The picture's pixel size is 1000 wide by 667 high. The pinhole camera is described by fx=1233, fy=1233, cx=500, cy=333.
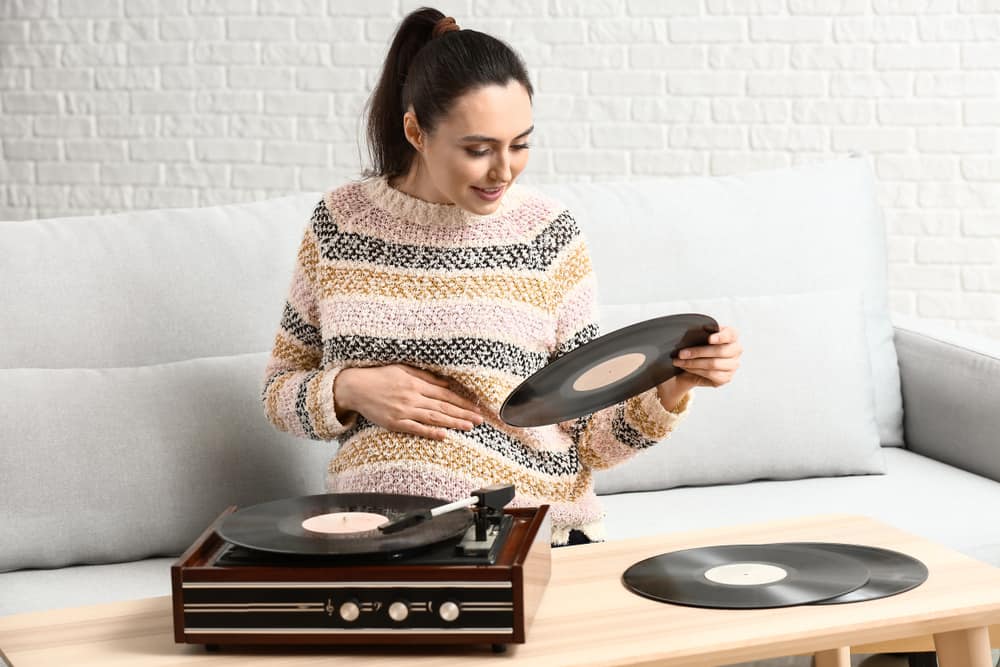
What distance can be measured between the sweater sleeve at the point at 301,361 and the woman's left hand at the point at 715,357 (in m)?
0.50

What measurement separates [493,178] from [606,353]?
1.31ft

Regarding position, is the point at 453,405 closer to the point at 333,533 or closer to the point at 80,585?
the point at 333,533

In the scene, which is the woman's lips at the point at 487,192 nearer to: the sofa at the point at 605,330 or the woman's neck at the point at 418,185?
the woman's neck at the point at 418,185

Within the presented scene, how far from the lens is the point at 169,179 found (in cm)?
395

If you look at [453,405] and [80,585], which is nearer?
[453,405]

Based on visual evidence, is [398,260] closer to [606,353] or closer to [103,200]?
[606,353]

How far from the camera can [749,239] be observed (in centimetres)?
227

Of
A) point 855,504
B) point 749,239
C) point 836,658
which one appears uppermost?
point 749,239

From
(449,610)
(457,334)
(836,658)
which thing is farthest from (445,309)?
(836,658)

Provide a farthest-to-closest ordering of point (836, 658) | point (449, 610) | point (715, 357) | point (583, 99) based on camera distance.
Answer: point (583, 99)
point (836, 658)
point (715, 357)
point (449, 610)

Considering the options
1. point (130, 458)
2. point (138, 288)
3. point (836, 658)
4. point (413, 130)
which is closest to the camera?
point (413, 130)

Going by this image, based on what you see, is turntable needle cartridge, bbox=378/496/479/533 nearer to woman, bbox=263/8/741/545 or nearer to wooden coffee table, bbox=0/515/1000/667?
wooden coffee table, bbox=0/515/1000/667

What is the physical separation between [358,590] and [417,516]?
0.09m

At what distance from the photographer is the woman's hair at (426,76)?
1.47 m
